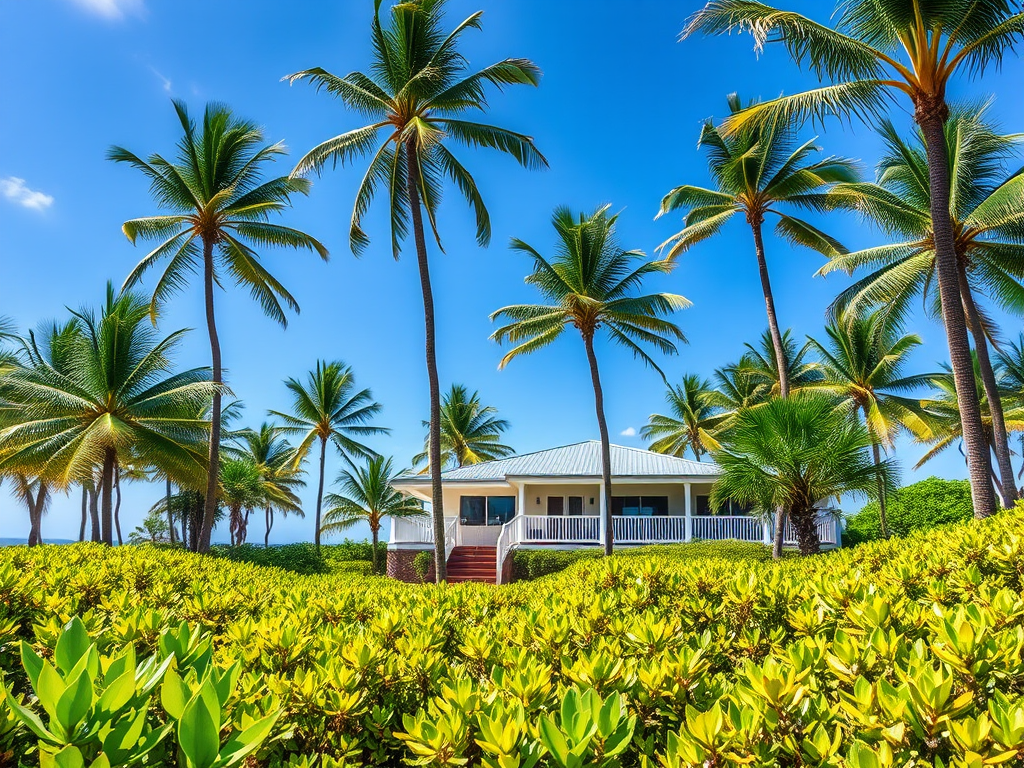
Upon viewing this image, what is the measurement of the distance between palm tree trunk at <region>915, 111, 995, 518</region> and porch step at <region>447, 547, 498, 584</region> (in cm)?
1432

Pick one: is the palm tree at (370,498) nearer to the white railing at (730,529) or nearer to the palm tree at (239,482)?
the palm tree at (239,482)

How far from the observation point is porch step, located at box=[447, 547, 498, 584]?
832 inches

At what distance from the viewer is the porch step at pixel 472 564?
21.1m

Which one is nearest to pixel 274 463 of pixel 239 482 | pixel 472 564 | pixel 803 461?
pixel 239 482

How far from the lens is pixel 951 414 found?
1102 inches

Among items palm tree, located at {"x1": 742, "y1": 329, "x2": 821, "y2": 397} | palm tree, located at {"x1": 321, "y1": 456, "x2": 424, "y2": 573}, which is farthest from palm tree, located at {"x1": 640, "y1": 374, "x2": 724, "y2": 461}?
palm tree, located at {"x1": 321, "y1": 456, "x2": 424, "y2": 573}

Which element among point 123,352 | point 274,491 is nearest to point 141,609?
point 123,352

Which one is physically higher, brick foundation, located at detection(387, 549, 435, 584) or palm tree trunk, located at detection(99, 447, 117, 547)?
palm tree trunk, located at detection(99, 447, 117, 547)

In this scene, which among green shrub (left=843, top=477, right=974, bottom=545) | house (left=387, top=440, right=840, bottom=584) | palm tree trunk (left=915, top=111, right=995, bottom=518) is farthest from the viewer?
green shrub (left=843, top=477, right=974, bottom=545)

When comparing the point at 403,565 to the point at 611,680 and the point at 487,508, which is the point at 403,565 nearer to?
the point at 487,508

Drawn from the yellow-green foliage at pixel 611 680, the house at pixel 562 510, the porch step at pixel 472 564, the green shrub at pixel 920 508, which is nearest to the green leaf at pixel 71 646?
the yellow-green foliage at pixel 611 680

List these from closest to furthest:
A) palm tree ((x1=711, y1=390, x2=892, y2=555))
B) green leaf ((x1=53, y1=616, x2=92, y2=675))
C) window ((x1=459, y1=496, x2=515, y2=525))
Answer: green leaf ((x1=53, y1=616, x2=92, y2=675)), palm tree ((x1=711, y1=390, x2=892, y2=555)), window ((x1=459, y1=496, x2=515, y2=525))

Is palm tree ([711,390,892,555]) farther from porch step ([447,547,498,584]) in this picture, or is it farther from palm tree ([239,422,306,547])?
palm tree ([239,422,306,547])

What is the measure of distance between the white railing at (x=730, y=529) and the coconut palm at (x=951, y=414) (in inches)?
366
